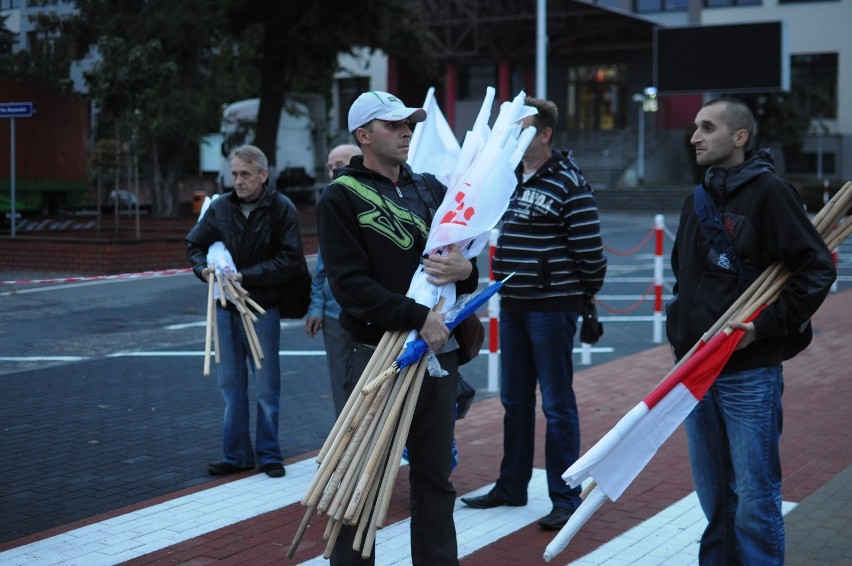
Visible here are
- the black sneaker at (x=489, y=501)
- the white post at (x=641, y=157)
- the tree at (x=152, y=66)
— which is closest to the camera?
the black sneaker at (x=489, y=501)

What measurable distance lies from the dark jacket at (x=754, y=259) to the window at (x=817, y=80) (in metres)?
48.2

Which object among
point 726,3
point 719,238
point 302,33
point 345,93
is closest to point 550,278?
point 719,238

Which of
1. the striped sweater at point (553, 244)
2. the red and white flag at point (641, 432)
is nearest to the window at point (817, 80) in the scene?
the striped sweater at point (553, 244)

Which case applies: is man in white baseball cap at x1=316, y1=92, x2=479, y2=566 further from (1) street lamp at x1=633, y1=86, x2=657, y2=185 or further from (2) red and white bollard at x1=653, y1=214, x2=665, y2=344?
(1) street lamp at x1=633, y1=86, x2=657, y2=185

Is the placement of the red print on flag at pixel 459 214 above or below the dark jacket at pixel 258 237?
above

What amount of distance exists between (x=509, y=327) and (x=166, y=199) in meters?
24.1

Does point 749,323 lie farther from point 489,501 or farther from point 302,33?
point 302,33

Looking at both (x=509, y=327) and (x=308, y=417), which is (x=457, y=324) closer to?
(x=509, y=327)

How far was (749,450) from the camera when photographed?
14.3ft

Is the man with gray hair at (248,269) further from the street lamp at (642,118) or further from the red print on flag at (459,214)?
the street lamp at (642,118)

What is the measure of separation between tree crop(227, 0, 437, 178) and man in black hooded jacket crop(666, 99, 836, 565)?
2218 cm

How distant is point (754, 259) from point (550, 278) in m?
1.69

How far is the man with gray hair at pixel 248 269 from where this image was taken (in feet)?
23.0

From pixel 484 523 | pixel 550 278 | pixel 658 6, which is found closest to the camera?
pixel 550 278
